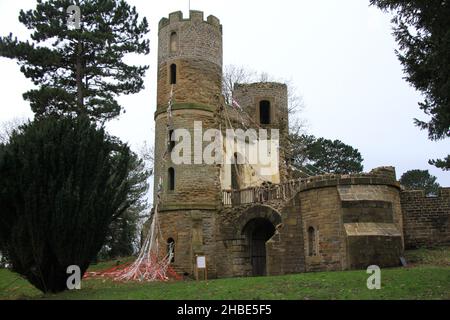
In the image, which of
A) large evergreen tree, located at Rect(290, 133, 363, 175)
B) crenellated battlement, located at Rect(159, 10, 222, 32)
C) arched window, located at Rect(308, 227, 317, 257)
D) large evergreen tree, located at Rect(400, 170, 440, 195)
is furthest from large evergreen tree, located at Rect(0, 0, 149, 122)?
large evergreen tree, located at Rect(400, 170, 440, 195)

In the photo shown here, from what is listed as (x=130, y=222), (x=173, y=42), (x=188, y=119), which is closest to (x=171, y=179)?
(x=188, y=119)

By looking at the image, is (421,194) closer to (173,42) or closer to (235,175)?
(235,175)

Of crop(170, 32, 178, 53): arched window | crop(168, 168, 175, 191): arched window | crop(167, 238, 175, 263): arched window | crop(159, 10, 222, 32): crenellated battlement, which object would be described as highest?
crop(159, 10, 222, 32): crenellated battlement

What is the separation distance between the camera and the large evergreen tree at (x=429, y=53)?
10102mm

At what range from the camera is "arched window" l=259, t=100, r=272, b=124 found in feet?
105

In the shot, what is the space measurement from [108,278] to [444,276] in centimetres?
1169

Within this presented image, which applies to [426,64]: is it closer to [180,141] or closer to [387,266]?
[387,266]

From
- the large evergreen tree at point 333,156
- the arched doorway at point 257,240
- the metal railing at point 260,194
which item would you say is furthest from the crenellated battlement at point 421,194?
the large evergreen tree at point 333,156

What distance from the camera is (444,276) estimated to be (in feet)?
41.9

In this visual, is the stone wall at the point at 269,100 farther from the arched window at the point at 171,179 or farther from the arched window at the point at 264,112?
the arched window at the point at 171,179

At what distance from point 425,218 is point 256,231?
283 inches

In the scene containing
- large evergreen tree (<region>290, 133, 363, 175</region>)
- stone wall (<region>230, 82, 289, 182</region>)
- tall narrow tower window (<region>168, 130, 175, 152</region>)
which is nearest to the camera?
tall narrow tower window (<region>168, 130, 175, 152</region>)

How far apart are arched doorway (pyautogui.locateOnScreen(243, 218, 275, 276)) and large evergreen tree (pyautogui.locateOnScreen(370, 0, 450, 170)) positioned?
1217 centimetres

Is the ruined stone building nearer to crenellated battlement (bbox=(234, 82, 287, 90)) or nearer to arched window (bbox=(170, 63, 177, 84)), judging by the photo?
arched window (bbox=(170, 63, 177, 84))
